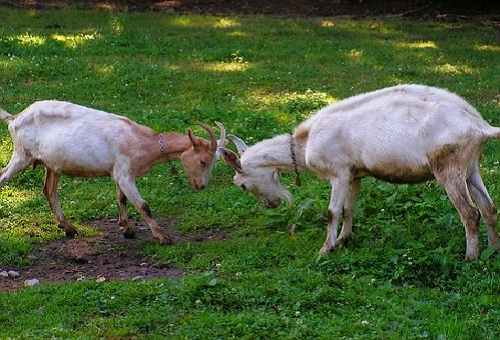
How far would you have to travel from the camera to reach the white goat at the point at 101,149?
8227mm

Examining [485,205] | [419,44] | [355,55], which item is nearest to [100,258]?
[485,205]

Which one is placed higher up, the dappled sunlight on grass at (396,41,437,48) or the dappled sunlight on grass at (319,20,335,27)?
the dappled sunlight on grass at (396,41,437,48)

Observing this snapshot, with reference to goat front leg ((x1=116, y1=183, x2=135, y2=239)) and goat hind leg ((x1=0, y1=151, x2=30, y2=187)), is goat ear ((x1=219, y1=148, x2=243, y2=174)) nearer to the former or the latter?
goat front leg ((x1=116, y1=183, x2=135, y2=239))

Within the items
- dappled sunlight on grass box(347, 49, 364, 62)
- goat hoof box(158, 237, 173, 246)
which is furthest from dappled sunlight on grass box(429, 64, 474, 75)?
goat hoof box(158, 237, 173, 246)

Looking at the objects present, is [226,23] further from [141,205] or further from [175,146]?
[141,205]

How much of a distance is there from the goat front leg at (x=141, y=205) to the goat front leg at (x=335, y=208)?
1.55 m

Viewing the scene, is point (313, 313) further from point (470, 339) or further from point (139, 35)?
point (139, 35)

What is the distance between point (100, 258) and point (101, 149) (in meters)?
1.06

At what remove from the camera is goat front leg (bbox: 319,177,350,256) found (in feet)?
24.6

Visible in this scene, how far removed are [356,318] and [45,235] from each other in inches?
144

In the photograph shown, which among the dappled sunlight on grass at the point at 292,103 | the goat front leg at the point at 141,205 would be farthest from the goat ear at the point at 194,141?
the dappled sunlight on grass at the point at 292,103

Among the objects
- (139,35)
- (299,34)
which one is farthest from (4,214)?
(299,34)

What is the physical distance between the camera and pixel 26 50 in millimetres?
15312

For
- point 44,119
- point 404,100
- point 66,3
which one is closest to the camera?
point 404,100
